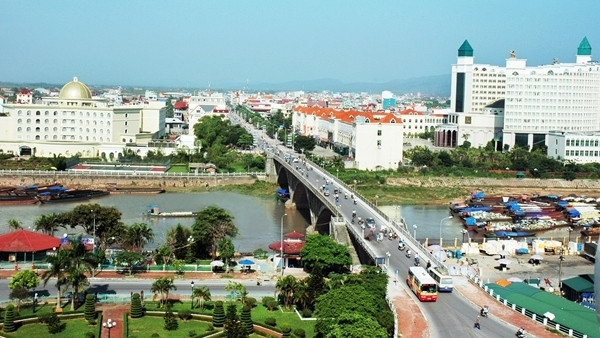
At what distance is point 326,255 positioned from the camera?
2619cm

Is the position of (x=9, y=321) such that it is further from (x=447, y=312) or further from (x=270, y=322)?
(x=447, y=312)

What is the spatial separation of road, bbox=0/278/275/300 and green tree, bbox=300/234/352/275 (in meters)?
1.64

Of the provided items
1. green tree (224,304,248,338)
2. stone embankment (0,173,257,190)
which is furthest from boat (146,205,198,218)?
green tree (224,304,248,338)


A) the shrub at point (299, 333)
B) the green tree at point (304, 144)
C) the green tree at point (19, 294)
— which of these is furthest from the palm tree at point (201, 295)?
the green tree at point (304, 144)

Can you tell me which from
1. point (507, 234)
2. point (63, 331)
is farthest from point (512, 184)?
point (63, 331)

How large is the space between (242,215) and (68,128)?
25.9m

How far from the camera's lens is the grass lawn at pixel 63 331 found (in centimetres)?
1939

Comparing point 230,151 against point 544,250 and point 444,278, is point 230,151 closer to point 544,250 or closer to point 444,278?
point 544,250

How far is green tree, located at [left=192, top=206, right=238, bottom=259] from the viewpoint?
96.3 ft

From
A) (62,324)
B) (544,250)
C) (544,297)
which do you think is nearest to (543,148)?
(544,250)

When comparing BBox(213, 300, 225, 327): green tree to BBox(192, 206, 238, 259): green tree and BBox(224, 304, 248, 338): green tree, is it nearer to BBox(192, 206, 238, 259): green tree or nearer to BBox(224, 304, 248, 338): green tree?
BBox(224, 304, 248, 338): green tree

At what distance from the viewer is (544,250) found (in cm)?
3422

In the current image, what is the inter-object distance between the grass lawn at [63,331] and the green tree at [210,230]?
9.09 m

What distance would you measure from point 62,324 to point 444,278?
10343 mm
